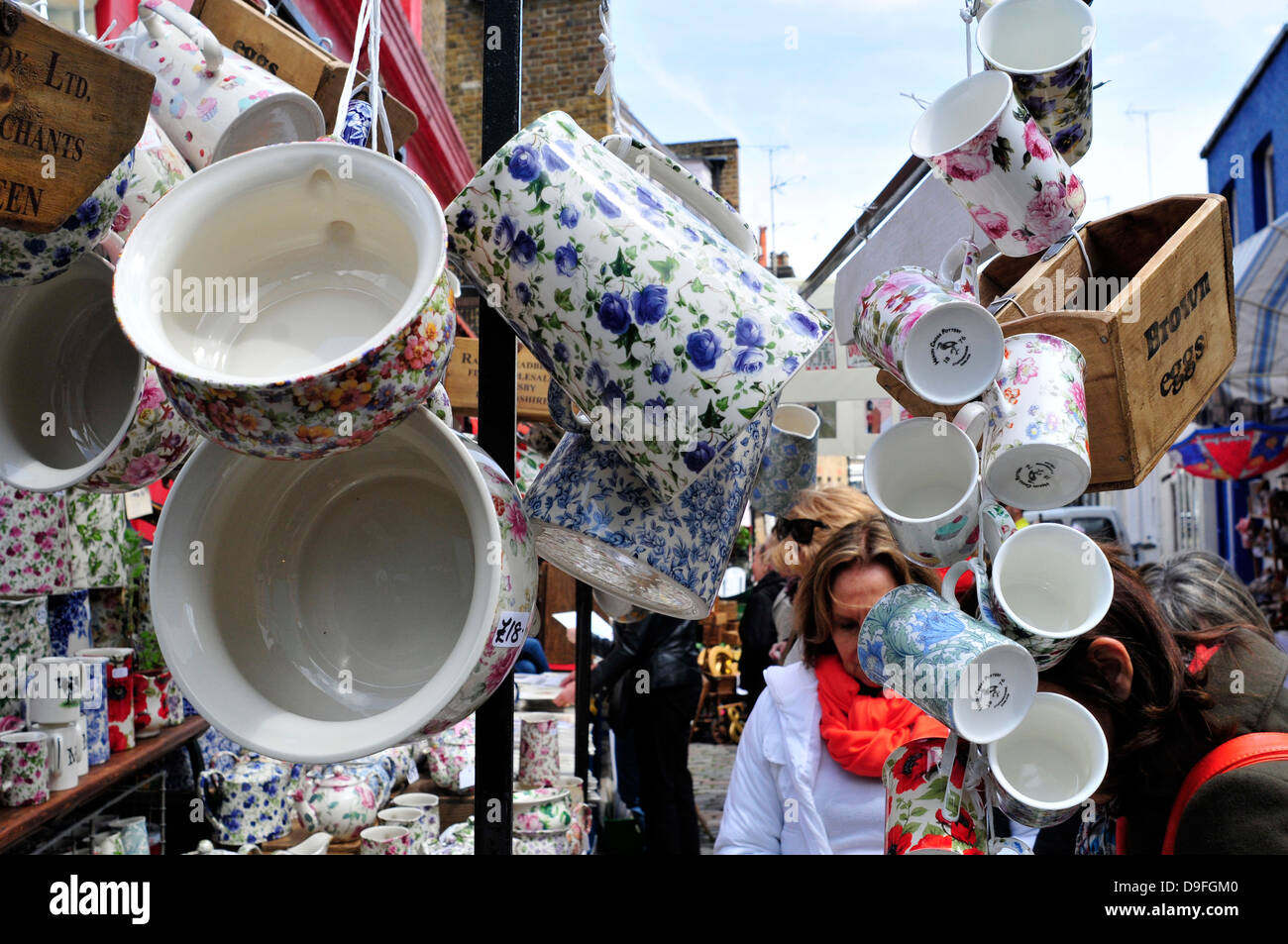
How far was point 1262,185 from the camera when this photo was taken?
32.4 ft

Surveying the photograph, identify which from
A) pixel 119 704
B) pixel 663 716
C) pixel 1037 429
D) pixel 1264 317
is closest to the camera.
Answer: pixel 1037 429

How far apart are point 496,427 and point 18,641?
157 cm

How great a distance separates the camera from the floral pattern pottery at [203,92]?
0.96m

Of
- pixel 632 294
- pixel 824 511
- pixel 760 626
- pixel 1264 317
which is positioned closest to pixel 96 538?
pixel 824 511

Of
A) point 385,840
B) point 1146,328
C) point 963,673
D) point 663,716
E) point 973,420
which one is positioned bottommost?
point 663,716

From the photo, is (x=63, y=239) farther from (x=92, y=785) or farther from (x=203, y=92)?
(x=92, y=785)

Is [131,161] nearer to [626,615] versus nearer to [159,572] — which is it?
[159,572]

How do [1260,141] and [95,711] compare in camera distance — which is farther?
[1260,141]

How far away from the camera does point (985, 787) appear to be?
36.3 inches

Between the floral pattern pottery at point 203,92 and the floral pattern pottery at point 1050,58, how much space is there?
2.27ft

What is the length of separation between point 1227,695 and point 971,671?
0.69 metres

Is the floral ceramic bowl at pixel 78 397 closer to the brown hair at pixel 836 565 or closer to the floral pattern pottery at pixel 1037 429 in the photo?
the floral pattern pottery at pixel 1037 429

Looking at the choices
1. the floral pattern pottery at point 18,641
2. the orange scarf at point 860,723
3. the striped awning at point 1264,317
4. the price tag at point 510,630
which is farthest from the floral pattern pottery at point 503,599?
the striped awning at point 1264,317
